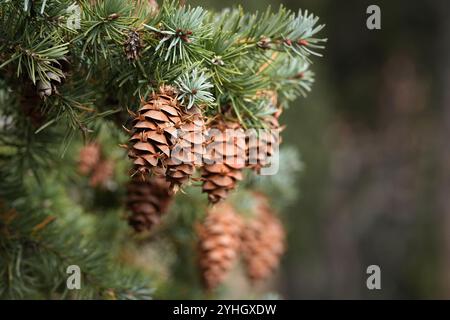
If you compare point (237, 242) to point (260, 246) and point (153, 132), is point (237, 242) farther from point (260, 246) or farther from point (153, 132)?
point (153, 132)

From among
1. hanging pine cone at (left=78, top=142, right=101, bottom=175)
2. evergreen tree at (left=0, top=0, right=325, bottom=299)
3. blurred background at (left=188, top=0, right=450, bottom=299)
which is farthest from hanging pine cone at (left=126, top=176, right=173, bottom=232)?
blurred background at (left=188, top=0, right=450, bottom=299)

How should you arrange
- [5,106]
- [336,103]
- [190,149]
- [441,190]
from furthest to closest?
[336,103]
[441,190]
[5,106]
[190,149]

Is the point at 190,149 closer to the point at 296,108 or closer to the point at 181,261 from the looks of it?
the point at 181,261

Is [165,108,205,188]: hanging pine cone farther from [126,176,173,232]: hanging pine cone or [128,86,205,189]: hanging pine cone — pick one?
[126,176,173,232]: hanging pine cone

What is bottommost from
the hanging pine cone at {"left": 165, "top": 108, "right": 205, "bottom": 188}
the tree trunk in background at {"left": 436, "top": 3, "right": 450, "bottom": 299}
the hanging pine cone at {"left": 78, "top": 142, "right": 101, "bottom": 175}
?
the hanging pine cone at {"left": 165, "top": 108, "right": 205, "bottom": 188}
